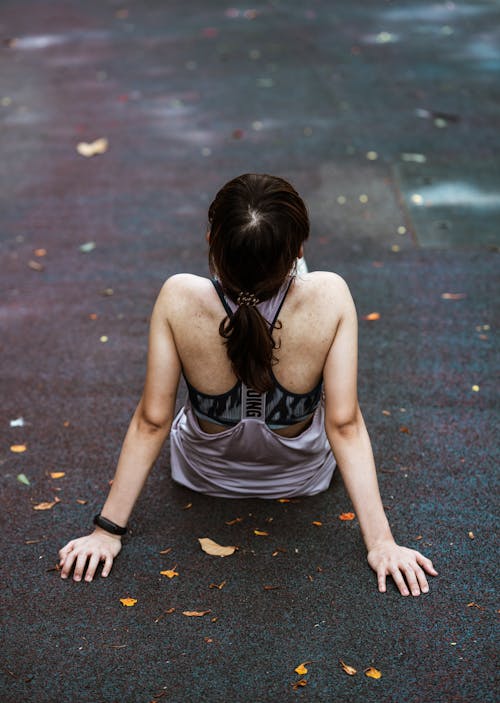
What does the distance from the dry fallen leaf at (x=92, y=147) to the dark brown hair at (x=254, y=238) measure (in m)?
4.82

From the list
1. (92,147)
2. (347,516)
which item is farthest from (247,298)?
(92,147)

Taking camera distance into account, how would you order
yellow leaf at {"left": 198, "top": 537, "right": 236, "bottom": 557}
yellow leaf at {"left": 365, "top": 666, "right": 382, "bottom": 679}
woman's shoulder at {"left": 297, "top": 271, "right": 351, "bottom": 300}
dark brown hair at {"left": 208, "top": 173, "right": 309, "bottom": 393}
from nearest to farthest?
dark brown hair at {"left": 208, "top": 173, "right": 309, "bottom": 393} < yellow leaf at {"left": 365, "top": 666, "right": 382, "bottom": 679} < woman's shoulder at {"left": 297, "top": 271, "right": 351, "bottom": 300} < yellow leaf at {"left": 198, "top": 537, "right": 236, "bottom": 557}

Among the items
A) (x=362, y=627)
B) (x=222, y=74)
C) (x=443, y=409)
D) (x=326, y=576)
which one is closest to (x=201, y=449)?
(x=326, y=576)

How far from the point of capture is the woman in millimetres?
2699

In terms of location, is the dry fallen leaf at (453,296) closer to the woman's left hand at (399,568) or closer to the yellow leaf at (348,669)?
the woman's left hand at (399,568)

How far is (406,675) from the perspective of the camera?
256 centimetres

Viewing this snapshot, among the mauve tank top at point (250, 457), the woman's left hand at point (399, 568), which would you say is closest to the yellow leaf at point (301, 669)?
the woman's left hand at point (399, 568)

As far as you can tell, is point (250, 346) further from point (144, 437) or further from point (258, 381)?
point (144, 437)

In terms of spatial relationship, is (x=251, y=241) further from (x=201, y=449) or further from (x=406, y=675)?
(x=406, y=675)

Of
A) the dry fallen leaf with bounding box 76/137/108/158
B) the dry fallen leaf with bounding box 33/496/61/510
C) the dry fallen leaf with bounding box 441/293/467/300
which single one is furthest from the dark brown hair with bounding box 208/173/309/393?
the dry fallen leaf with bounding box 76/137/108/158

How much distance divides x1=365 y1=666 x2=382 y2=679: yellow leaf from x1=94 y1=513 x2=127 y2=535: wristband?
36.2 inches

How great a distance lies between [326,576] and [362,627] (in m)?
0.27

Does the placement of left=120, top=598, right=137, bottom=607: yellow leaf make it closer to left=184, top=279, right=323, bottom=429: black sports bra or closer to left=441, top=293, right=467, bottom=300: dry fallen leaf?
left=184, top=279, right=323, bottom=429: black sports bra

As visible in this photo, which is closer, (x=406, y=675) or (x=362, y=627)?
(x=406, y=675)
